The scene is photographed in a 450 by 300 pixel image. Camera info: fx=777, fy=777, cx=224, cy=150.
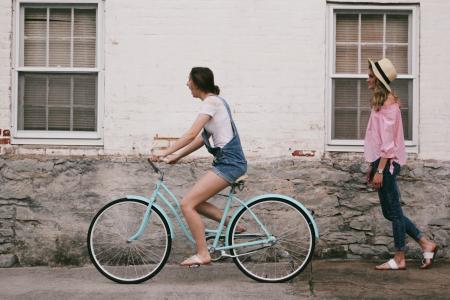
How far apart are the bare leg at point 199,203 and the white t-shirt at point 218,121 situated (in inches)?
13.0

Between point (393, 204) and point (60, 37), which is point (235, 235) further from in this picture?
point (60, 37)

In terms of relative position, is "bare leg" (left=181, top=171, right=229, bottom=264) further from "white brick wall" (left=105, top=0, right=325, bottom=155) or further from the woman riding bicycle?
"white brick wall" (left=105, top=0, right=325, bottom=155)

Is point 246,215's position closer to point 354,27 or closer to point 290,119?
point 290,119

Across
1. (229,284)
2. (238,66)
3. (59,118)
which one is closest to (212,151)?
(229,284)

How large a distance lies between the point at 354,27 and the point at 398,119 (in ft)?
5.05

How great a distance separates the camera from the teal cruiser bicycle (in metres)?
7.04

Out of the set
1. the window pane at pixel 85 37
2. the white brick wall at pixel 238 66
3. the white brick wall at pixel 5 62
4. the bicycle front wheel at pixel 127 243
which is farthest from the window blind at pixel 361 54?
the white brick wall at pixel 5 62

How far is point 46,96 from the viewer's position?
859 cm

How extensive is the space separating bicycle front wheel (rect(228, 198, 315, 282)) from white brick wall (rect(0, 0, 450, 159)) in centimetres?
123

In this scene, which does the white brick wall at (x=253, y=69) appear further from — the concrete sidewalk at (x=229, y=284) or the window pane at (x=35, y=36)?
the concrete sidewalk at (x=229, y=284)

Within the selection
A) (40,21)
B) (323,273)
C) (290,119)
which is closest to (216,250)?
(323,273)

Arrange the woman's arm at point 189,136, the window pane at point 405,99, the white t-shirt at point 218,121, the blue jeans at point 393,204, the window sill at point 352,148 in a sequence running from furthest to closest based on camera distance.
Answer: the window pane at point 405,99 → the window sill at point 352,148 → the blue jeans at point 393,204 → the white t-shirt at point 218,121 → the woman's arm at point 189,136

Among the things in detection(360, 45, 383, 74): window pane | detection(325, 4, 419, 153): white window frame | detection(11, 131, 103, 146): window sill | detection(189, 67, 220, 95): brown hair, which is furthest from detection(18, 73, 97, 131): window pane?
detection(360, 45, 383, 74): window pane

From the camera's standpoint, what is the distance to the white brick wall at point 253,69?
8.33 m
